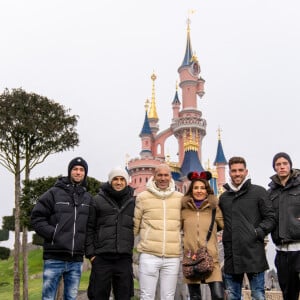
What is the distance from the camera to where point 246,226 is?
5.38 meters

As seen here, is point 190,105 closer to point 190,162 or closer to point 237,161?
point 190,162

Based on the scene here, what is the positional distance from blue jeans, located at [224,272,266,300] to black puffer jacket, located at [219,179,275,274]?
11cm

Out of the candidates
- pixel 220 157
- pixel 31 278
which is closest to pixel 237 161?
pixel 31 278

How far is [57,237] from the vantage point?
533 centimetres

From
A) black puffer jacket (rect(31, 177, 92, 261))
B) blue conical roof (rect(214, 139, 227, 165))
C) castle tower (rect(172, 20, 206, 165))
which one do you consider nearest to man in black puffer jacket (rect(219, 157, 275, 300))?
black puffer jacket (rect(31, 177, 92, 261))

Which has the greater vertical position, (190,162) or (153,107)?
(153,107)

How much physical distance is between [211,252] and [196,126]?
140 feet

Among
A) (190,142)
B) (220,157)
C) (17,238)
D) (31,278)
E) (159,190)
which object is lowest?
(31,278)

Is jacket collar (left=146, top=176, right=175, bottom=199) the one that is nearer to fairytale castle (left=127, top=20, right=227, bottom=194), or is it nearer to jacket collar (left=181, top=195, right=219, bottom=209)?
jacket collar (left=181, top=195, right=219, bottom=209)

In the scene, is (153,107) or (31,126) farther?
(153,107)

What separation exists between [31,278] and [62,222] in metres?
22.5

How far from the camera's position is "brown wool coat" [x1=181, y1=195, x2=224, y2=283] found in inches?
213

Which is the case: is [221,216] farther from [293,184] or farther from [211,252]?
[293,184]

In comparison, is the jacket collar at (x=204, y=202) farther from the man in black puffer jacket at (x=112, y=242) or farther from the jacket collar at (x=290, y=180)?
the jacket collar at (x=290, y=180)
